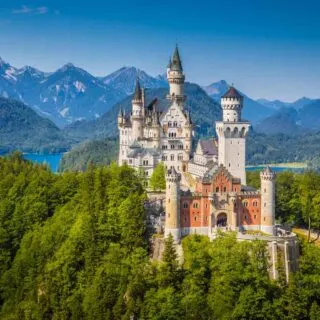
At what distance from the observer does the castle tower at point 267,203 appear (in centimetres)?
7262

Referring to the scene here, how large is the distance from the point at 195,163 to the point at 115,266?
3010cm

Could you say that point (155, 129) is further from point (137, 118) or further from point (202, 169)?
point (202, 169)

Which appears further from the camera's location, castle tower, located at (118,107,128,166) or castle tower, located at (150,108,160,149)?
castle tower, located at (118,107,128,166)

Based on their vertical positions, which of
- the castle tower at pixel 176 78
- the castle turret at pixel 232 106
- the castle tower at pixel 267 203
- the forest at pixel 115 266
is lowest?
the forest at pixel 115 266

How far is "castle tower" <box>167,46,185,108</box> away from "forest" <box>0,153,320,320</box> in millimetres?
26511

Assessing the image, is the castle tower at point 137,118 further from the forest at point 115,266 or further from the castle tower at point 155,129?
the forest at point 115,266

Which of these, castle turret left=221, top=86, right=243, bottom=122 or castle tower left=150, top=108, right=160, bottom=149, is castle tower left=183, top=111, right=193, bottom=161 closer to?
castle tower left=150, top=108, right=160, bottom=149

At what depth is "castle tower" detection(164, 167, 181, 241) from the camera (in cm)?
7044

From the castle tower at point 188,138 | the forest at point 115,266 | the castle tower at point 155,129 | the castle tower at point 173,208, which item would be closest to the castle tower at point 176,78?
the castle tower at point 188,138

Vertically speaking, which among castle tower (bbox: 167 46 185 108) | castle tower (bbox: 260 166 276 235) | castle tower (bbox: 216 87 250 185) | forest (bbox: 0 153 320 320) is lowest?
forest (bbox: 0 153 320 320)

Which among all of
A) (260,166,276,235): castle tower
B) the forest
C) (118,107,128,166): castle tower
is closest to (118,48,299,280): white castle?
(260,166,276,235): castle tower

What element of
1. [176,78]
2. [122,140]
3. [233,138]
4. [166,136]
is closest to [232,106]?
[233,138]

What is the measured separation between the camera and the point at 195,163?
9444 cm

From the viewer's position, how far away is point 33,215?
83.1 metres
